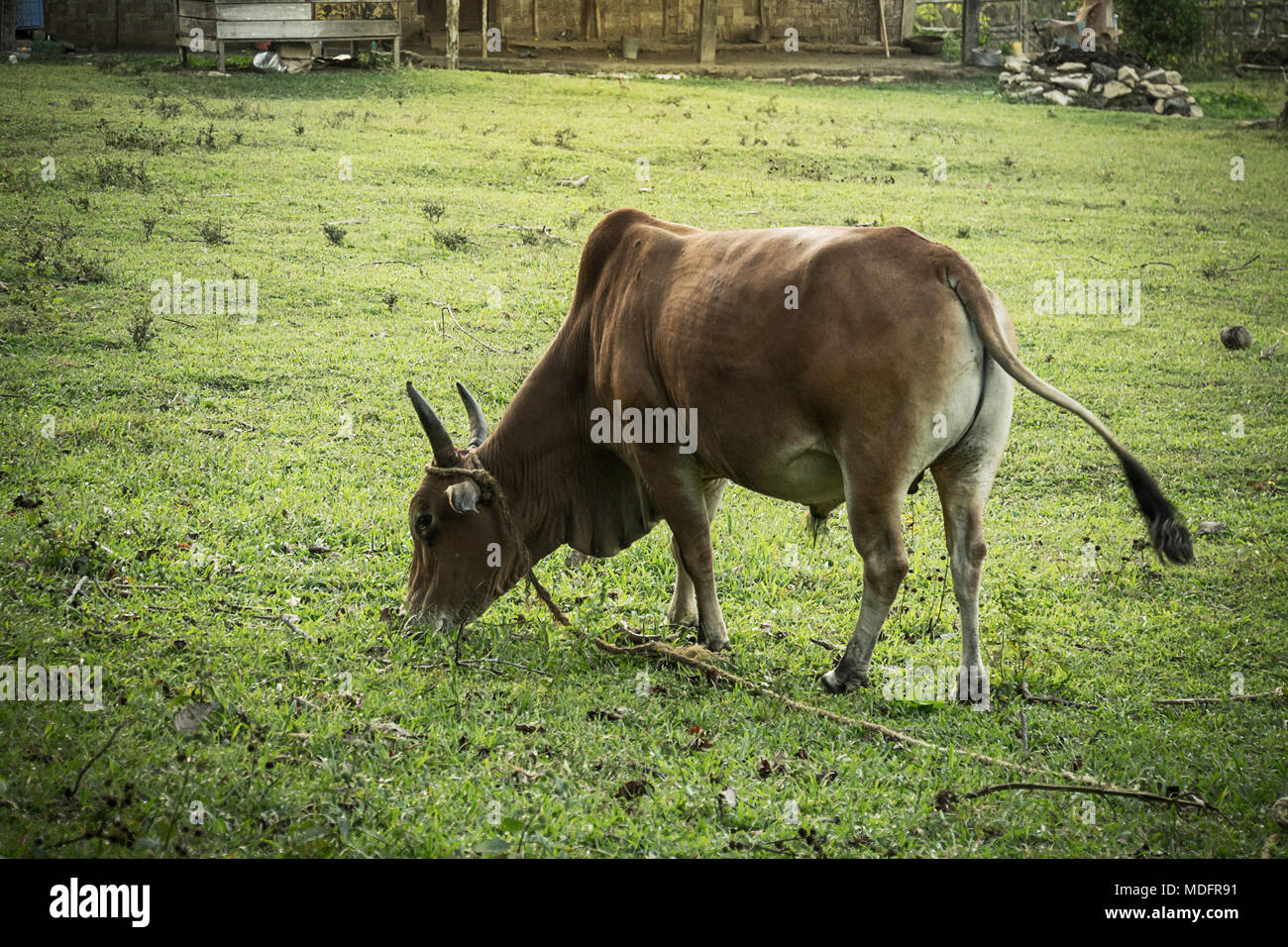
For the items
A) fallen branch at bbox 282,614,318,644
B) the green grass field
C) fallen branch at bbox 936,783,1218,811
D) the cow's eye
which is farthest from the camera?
the cow's eye

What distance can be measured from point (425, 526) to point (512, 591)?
3.26 feet

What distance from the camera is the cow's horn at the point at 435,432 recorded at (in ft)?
17.7

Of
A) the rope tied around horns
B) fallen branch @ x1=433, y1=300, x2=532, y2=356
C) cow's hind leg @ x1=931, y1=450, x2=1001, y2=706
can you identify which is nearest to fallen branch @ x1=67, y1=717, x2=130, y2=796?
the rope tied around horns

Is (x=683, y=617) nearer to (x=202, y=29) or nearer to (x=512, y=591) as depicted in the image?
(x=512, y=591)

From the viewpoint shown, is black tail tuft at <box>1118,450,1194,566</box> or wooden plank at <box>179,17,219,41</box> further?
wooden plank at <box>179,17,219,41</box>

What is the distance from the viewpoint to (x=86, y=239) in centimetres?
1181

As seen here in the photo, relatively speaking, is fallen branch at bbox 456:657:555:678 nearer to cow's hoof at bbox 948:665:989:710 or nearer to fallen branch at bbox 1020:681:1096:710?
cow's hoof at bbox 948:665:989:710

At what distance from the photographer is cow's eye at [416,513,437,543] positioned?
572 cm

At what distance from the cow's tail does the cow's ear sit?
7.65 feet

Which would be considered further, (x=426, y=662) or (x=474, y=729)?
(x=426, y=662)

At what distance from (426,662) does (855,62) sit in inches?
918

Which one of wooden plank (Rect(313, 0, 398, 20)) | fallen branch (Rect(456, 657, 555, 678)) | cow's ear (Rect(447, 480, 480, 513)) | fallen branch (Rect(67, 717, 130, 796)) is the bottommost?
fallen branch (Rect(456, 657, 555, 678))

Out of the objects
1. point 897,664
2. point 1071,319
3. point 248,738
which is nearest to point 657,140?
point 1071,319
